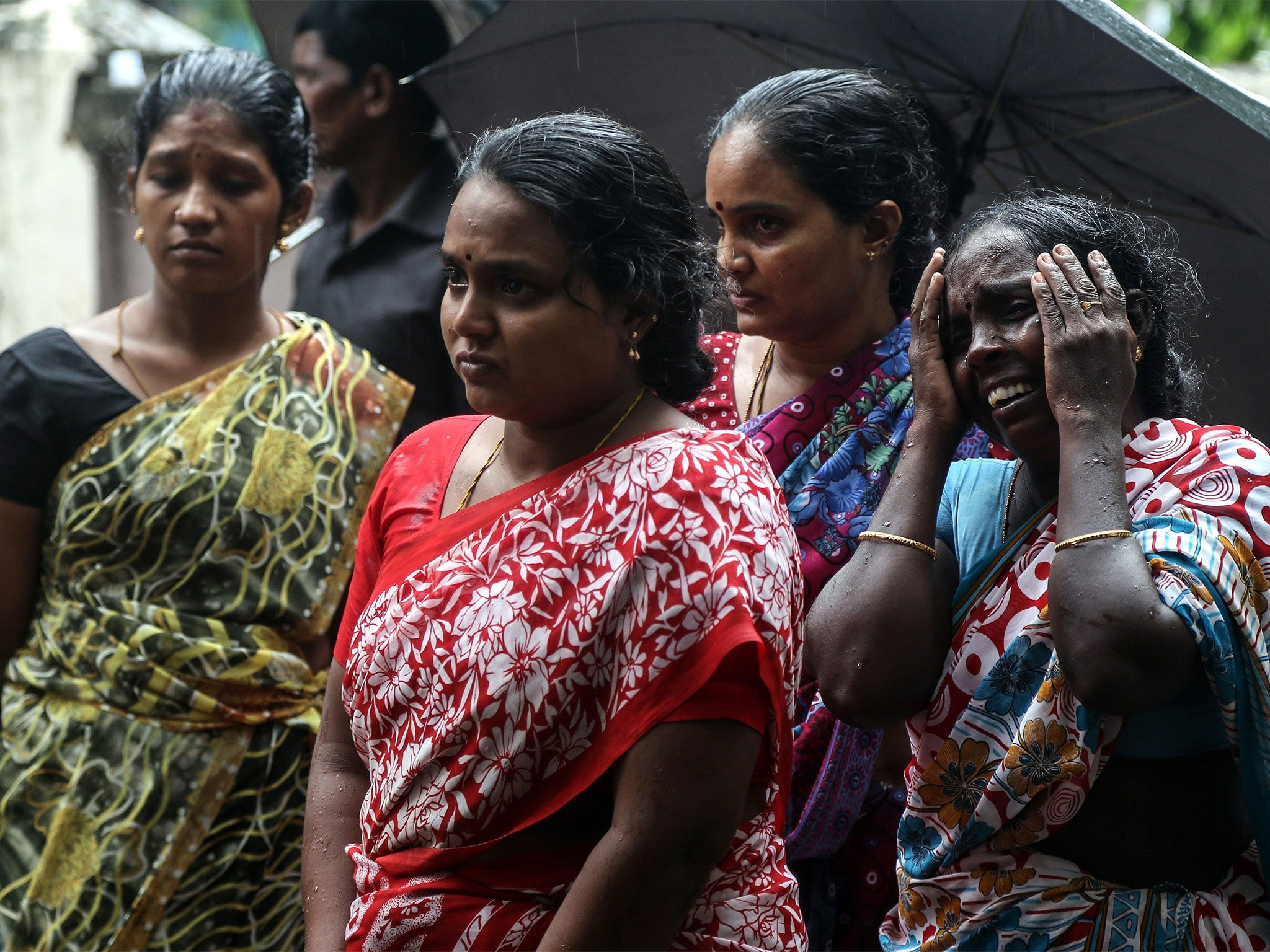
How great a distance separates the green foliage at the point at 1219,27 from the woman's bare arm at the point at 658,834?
1026cm

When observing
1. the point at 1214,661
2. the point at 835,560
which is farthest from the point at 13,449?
the point at 1214,661

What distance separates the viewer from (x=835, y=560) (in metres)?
2.55

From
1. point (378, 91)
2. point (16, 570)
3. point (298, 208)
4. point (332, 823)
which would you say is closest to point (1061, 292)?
point (332, 823)

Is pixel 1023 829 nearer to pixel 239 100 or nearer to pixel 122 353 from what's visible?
pixel 122 353

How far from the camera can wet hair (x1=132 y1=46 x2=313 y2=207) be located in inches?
127

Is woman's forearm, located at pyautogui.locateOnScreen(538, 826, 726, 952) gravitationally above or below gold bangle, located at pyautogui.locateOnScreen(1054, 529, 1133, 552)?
below

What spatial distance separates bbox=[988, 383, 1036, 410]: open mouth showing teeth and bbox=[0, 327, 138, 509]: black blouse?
6.59 feet

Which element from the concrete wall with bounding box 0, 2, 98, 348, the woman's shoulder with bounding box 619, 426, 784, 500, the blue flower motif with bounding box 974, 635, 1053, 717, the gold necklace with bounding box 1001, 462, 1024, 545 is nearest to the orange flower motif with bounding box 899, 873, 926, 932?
the blue flower motif with bounding box 974, 635, 1053, 717

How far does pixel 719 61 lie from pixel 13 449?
1.94 m

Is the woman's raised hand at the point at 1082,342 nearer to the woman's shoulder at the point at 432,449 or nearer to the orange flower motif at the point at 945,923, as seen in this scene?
the orange flower motif at the point at 945,923

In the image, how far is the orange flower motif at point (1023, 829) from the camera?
2027 mm

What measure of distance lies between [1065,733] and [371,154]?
11.0 ft

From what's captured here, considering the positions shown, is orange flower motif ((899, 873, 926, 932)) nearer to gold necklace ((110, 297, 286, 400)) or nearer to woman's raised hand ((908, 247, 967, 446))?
woman's raised hand ((908, 247, 967, 446))

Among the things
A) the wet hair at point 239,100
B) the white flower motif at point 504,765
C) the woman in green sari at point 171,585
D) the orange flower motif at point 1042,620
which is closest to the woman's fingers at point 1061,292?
the orange flower motif at point 1042,620
